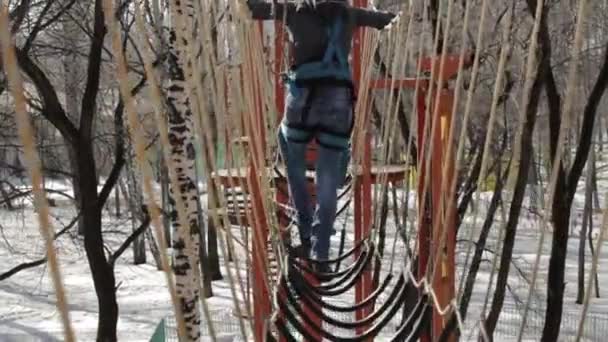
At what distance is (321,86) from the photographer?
258 cm

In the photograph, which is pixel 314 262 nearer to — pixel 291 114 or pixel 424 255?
pixel 291 114

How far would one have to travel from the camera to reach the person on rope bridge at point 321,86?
2.58m

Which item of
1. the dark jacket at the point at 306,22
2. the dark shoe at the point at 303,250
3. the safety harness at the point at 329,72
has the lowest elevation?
the dark shoe at the point at 303,250

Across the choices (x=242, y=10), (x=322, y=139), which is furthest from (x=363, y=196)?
(x=242, y=10)

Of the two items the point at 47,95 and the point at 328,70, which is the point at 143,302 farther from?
the point at 328,70

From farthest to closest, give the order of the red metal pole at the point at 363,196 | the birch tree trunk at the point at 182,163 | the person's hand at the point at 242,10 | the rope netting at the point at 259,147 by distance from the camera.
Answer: the birch tree trunk at the point at 182,163 < the red metal pole at the point at 363,196 < the person's hand at the point at 242,10 < the rope netting at the point at 259,147

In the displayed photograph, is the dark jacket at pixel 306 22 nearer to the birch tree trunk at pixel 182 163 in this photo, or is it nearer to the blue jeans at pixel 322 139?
the blue jeans at pixel 322 139

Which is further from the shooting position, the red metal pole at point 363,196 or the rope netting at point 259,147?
the red metal pole at point 363,196

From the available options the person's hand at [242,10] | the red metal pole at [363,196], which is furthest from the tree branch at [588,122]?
the person's hand at [242,10]

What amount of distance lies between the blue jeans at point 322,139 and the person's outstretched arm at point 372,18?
0.76 feet

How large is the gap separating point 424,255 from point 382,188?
2.13ft

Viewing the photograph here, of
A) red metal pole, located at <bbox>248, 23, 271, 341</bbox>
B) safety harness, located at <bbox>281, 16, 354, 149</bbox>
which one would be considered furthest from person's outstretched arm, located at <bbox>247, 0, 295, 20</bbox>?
red metal pole, located at <bbox>248, 23, 271, 341</bbox>

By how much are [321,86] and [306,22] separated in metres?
0.21

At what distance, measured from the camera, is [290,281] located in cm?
248
